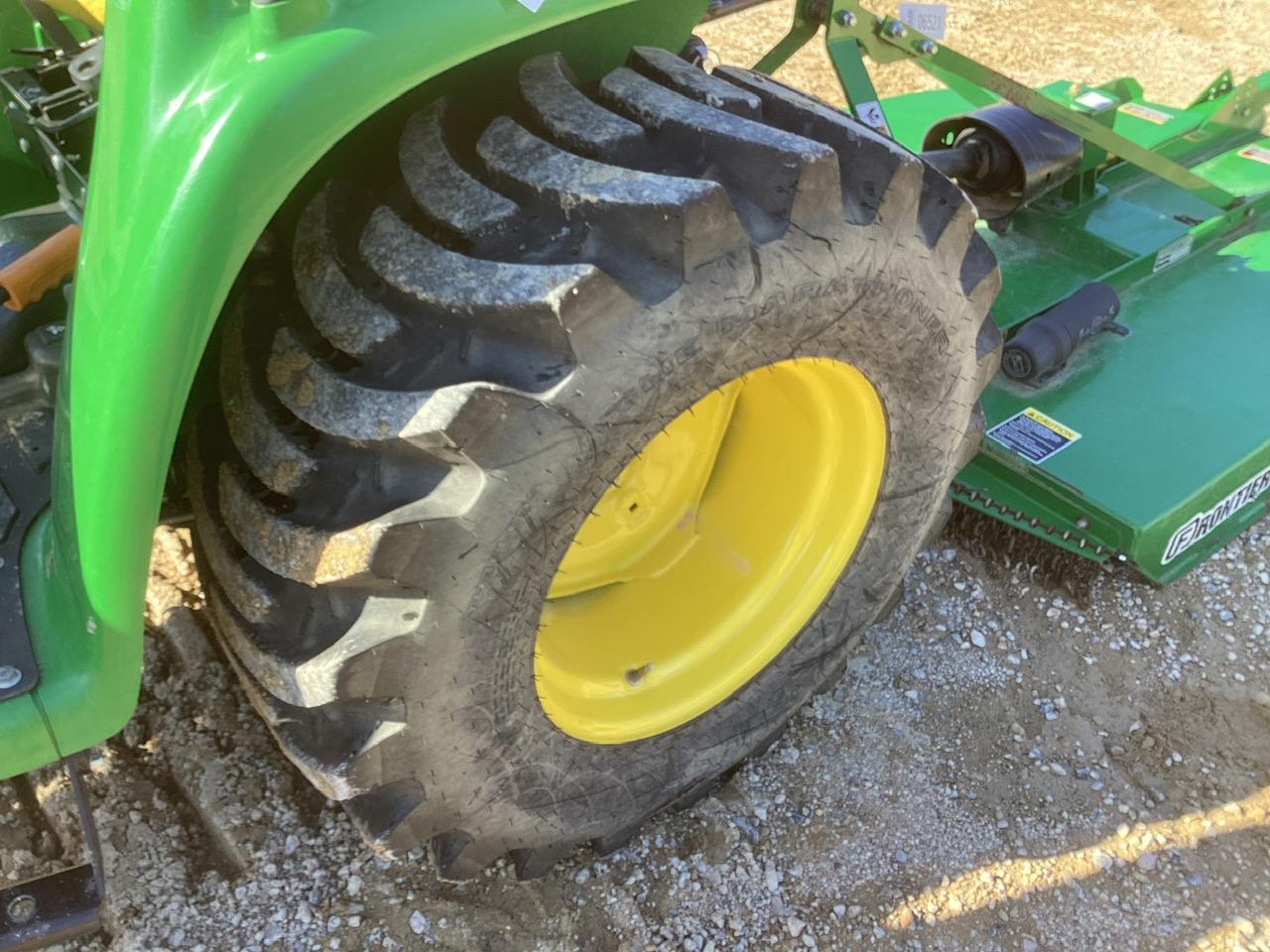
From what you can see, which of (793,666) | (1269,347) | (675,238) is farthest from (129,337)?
(1269,347)

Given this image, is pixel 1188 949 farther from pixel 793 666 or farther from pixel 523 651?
pixel 523 651

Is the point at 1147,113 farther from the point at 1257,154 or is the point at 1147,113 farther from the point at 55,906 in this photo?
the point at 55,906

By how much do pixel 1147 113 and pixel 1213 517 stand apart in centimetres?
161

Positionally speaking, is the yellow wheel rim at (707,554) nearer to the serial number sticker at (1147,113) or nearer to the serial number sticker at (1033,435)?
the serial number sticker at (1033,435)

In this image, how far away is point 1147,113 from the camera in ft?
10.7

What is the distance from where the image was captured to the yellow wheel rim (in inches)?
62.9

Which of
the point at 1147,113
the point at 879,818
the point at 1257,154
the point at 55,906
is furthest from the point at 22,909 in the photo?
the point at 1147,113

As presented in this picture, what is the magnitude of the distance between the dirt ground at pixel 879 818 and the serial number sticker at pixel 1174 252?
2.76 ft

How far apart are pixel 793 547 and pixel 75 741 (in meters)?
0.98

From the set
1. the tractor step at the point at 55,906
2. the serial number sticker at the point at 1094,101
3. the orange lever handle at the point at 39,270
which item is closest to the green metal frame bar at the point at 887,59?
the serial number sticker at the point at 1094,101

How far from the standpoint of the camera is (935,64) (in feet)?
7.61

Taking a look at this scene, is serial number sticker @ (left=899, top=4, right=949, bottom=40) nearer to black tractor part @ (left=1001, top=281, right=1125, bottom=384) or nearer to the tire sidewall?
black tractor part @ (left=1001, top=281, right=1125, bottom=384)

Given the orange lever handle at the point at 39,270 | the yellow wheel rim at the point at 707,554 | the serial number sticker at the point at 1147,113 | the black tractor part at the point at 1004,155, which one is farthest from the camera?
the serial number sticker at the point at 1147,113

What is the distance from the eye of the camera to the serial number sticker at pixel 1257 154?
9.77ft
